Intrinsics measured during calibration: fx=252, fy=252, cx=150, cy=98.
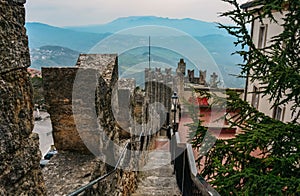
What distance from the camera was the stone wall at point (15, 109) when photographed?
3.15ft

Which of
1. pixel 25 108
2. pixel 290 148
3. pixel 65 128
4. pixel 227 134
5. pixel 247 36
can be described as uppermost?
pixel 247 36

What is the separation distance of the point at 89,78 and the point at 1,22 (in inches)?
40.5

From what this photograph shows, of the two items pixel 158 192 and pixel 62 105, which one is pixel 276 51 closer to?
pixel 158 192

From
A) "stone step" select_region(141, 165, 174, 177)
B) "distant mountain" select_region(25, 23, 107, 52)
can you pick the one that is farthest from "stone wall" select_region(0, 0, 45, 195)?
"stone step" select_region(141, 165, 174, 177)

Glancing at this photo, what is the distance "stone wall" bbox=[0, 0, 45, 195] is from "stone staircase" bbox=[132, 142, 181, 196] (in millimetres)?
3161

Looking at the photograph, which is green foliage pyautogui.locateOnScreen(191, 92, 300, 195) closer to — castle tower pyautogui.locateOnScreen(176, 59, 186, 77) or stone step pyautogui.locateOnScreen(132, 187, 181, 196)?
stone step pyautogui.locateOnScreen(132, 187, 181, 196)

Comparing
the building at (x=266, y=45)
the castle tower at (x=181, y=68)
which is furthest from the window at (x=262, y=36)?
the castle tower at (x=181, y=68)

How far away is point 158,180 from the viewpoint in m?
5.01

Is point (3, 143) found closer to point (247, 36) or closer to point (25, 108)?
point (25, 108)

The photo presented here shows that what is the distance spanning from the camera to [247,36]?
4191 millimetres

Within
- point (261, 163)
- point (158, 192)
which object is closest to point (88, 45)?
point (158, 192)

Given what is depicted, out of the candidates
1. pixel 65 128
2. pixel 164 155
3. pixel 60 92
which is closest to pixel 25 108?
pixel 60 92

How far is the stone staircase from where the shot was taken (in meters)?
4.12

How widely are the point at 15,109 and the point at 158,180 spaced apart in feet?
14.3
